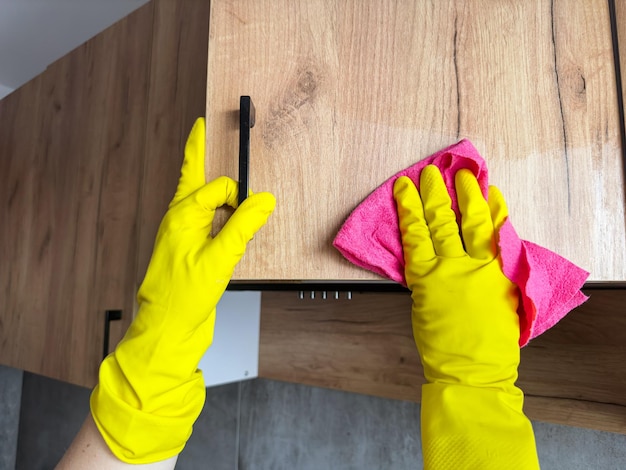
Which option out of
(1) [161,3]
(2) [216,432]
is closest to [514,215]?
(1) [161,3]

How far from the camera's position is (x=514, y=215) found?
49 cm

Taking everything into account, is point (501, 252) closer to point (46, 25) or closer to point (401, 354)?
point (401, 354)

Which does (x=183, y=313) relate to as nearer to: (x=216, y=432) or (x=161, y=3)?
(x=161, y=3)

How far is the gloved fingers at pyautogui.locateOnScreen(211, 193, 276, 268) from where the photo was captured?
513 mm

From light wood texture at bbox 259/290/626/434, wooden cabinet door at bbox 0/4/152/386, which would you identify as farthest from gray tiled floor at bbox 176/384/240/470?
wooden cabinet door at bbox 0/4/152/386

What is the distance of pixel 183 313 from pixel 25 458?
1973mm

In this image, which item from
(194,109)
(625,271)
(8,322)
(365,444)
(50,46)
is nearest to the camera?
(625,271)

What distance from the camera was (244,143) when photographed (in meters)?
0.53

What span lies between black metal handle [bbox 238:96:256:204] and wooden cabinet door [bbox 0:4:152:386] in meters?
0.49

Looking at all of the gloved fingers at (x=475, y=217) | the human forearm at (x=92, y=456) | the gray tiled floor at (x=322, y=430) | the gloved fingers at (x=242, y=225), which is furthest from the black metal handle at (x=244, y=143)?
the gray tiled floor at (x=322, y=430)

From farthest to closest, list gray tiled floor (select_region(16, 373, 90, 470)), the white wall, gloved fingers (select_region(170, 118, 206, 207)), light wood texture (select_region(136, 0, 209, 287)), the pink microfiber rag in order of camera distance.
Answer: the white wall, gray tiled floor (select_region(16, 373, 90, 470)), light wood texture (select_region(136, 0, 209, 287)), gloved fingers (select_region(170, 118, 206, 207)), the pink microfiber rag

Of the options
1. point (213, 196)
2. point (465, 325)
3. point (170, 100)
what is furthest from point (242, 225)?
point (170, 100)

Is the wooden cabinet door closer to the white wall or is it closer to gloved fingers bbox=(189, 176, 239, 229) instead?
gloved fingers bbox=(189, 176, 239, 229)

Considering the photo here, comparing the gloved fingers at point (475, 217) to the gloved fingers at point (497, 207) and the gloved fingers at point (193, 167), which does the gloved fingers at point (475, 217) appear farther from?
the gloved fingers at point (193, 167)
